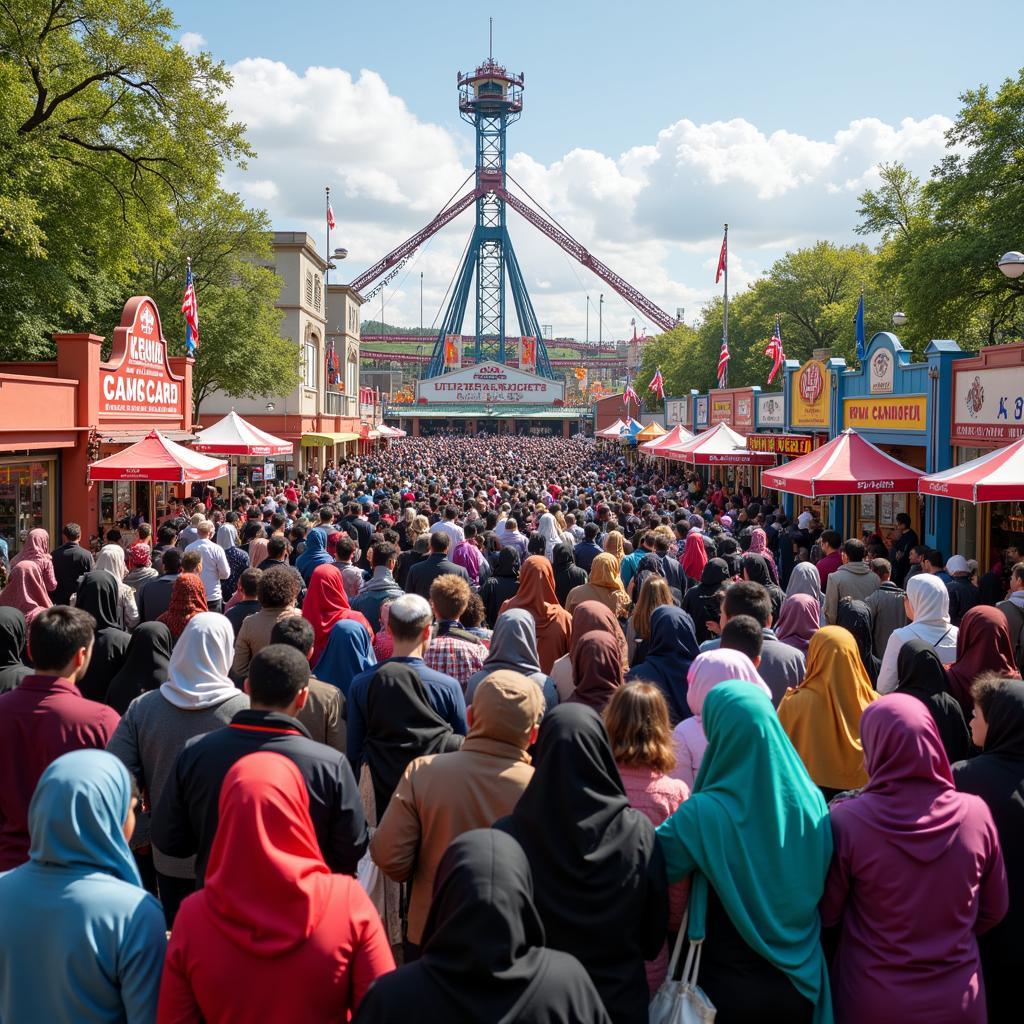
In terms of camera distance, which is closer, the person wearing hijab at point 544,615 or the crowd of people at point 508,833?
the crowd of people at point 508,833

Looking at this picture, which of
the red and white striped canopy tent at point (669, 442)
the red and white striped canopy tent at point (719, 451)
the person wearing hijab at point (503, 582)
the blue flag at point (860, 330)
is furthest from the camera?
the red and white striped canopy tent at point (669, 442)

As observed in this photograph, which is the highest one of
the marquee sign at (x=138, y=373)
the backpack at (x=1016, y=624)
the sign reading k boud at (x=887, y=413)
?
the marquee sign at (x=138, y=373)

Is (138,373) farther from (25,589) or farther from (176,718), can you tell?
(176,718)

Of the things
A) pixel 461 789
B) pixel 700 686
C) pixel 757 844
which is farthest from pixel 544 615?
pixel 757 844

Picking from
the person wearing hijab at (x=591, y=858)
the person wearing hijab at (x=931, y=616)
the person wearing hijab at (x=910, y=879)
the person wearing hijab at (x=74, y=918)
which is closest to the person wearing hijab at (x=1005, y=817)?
the person wearing hijab at (x=910, y=879)

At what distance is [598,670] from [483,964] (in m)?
3.03

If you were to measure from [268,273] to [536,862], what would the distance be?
3492 centimetres

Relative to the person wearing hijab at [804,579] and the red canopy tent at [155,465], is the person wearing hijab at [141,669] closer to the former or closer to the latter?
the person wearing hijab at [804,579]

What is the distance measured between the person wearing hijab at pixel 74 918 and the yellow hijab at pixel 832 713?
10.6ft

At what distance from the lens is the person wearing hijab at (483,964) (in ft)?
6.83

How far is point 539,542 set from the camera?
10.4 m

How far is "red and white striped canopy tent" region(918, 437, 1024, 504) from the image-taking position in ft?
33.8

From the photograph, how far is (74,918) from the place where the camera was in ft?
8.38

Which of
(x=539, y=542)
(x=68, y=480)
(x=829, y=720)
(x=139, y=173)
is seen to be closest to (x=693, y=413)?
(x=139, y=173)
